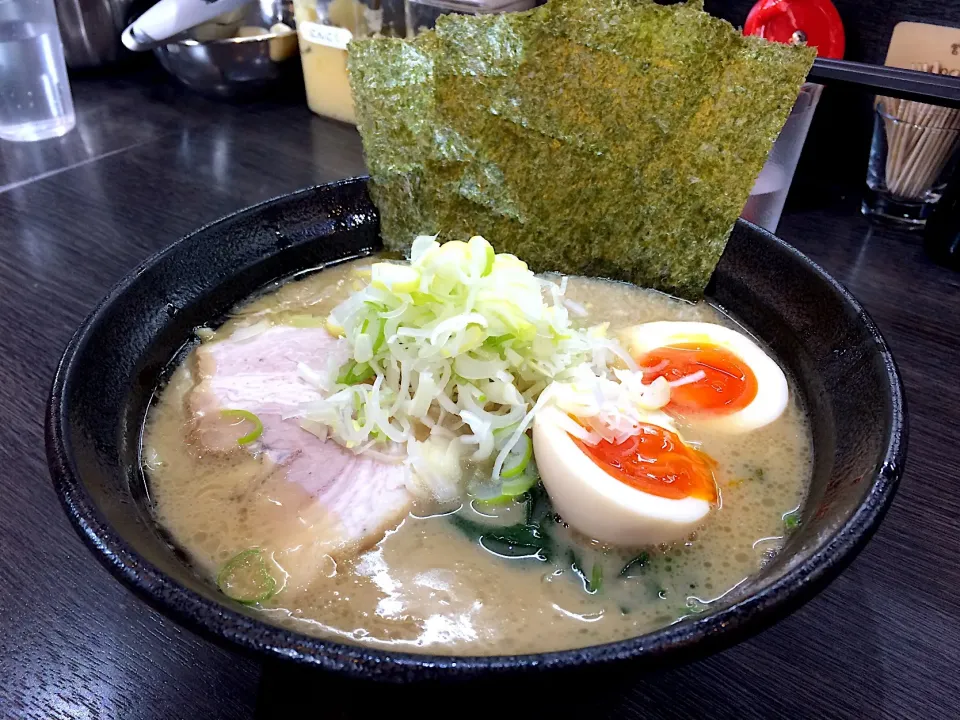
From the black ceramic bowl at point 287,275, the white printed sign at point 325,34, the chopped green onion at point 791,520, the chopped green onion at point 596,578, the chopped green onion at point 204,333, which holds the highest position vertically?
the white printed sign at point 325,34

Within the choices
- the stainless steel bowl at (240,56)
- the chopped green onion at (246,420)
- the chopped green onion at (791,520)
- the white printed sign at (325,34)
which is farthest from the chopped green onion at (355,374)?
the stainless steel bowl at (240,56)

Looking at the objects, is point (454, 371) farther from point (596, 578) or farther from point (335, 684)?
point (335, 684)

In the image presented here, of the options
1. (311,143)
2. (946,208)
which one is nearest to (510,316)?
(946,208)

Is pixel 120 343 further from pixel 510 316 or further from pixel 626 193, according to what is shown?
pixel 626 193

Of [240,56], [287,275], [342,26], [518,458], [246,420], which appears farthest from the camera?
[240,56]

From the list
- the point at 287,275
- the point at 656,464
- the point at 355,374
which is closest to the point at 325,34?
the point at 287,275

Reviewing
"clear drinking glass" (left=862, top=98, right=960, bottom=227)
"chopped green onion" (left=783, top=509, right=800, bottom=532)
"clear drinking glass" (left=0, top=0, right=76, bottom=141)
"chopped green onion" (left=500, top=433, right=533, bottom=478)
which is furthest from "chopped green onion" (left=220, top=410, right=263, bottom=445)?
"clear drinking glass" (left=0, top=0, right=76, bottom=141)

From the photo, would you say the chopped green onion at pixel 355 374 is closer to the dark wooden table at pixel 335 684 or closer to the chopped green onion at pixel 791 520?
the dark wooden table at pixel 335 684
